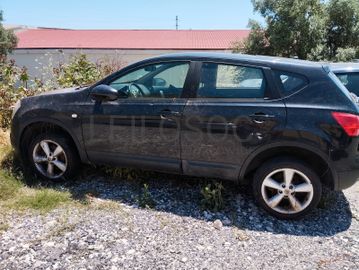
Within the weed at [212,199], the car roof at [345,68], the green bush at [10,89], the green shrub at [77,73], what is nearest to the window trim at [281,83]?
the weed at [212,199]

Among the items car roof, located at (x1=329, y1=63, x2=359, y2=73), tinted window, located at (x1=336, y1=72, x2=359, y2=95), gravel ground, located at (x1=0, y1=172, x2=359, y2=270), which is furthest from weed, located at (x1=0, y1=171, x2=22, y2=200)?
tinted window, located at (x1=336, y1=72, x2=359, y2=95)

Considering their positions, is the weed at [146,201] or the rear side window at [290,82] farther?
the weed at [146,201]

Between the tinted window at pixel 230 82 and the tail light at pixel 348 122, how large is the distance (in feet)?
2.56

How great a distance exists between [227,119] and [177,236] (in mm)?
1306

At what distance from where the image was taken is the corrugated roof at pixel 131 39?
2562 cm

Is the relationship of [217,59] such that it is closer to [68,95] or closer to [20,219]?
[68,95]

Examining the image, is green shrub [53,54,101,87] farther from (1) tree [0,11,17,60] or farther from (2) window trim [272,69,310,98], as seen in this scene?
(1) tree [0,11,17,60]

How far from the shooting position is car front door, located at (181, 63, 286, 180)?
3.81m

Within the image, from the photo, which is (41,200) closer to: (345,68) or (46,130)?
(46,130)

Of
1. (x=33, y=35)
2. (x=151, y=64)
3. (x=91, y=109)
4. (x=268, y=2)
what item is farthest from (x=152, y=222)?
(x=33, y=35)

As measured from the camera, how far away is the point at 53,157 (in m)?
4.70

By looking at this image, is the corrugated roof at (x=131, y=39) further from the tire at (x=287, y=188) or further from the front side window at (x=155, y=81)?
the tire at (x=287, y=188)

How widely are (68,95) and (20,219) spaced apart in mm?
1560

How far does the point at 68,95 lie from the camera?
179 inches
